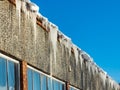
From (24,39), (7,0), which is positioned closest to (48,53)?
(24,39)

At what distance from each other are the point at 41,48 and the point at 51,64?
54.9 inches

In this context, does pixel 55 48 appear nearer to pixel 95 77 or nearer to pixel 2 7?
pixel 2 7

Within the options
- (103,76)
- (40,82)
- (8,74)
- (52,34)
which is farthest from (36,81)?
(103,76)

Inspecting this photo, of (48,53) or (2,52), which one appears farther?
(48,53)

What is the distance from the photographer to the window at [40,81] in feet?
50.6

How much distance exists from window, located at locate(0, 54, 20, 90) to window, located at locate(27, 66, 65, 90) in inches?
41.0

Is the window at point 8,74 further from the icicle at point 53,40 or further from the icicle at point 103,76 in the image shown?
the icicle at point 103,76

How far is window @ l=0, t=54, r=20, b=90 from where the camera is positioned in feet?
43.4

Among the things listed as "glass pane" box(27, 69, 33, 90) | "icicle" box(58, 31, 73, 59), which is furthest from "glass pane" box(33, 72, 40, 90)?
"icicle" box(58, 31, 73, 59)

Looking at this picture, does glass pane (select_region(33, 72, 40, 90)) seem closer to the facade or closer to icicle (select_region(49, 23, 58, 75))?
the facade

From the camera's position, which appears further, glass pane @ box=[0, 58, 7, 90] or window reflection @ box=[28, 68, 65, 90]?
window reflection @ box=[28, 68, 65, 90]

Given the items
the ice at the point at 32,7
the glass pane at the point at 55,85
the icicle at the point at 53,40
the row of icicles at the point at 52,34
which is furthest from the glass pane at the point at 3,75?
the glass pane at the point at 55,85

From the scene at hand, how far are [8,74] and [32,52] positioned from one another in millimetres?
1944

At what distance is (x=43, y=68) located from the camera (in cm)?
1664
